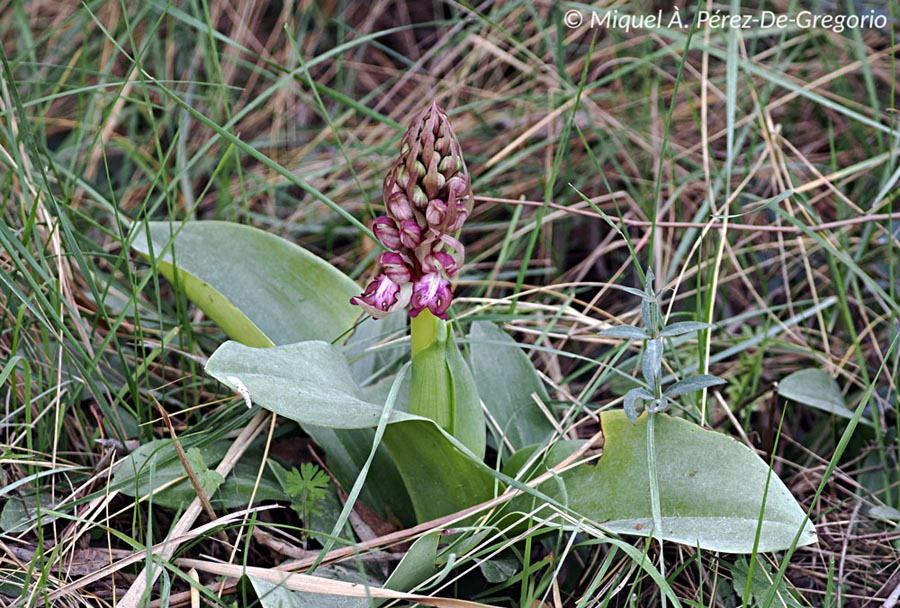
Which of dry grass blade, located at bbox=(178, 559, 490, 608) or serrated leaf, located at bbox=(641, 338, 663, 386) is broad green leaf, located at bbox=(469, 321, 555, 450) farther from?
dry grass blade, located at bbox=(178, 559, 490, 608)

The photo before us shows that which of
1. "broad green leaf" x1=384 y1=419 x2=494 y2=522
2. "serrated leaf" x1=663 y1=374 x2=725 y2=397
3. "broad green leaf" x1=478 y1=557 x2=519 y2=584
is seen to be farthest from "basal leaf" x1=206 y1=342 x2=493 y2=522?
"serrated leaf" x1=663 y1=374 x2=725 y2=397

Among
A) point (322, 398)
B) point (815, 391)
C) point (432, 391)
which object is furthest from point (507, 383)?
point (815, 391)

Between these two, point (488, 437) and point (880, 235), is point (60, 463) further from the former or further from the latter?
point (880, 235)

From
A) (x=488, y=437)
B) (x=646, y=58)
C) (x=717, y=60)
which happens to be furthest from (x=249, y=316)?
(x=717, y=60)

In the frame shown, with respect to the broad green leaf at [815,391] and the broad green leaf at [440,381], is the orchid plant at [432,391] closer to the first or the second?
the broad green leaf at [440,381]

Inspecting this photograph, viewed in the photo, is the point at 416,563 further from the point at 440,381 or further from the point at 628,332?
the point at 628,332

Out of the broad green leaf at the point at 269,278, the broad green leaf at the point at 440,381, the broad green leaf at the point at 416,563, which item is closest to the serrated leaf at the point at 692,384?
the broad green leaf at the point at 440,381
